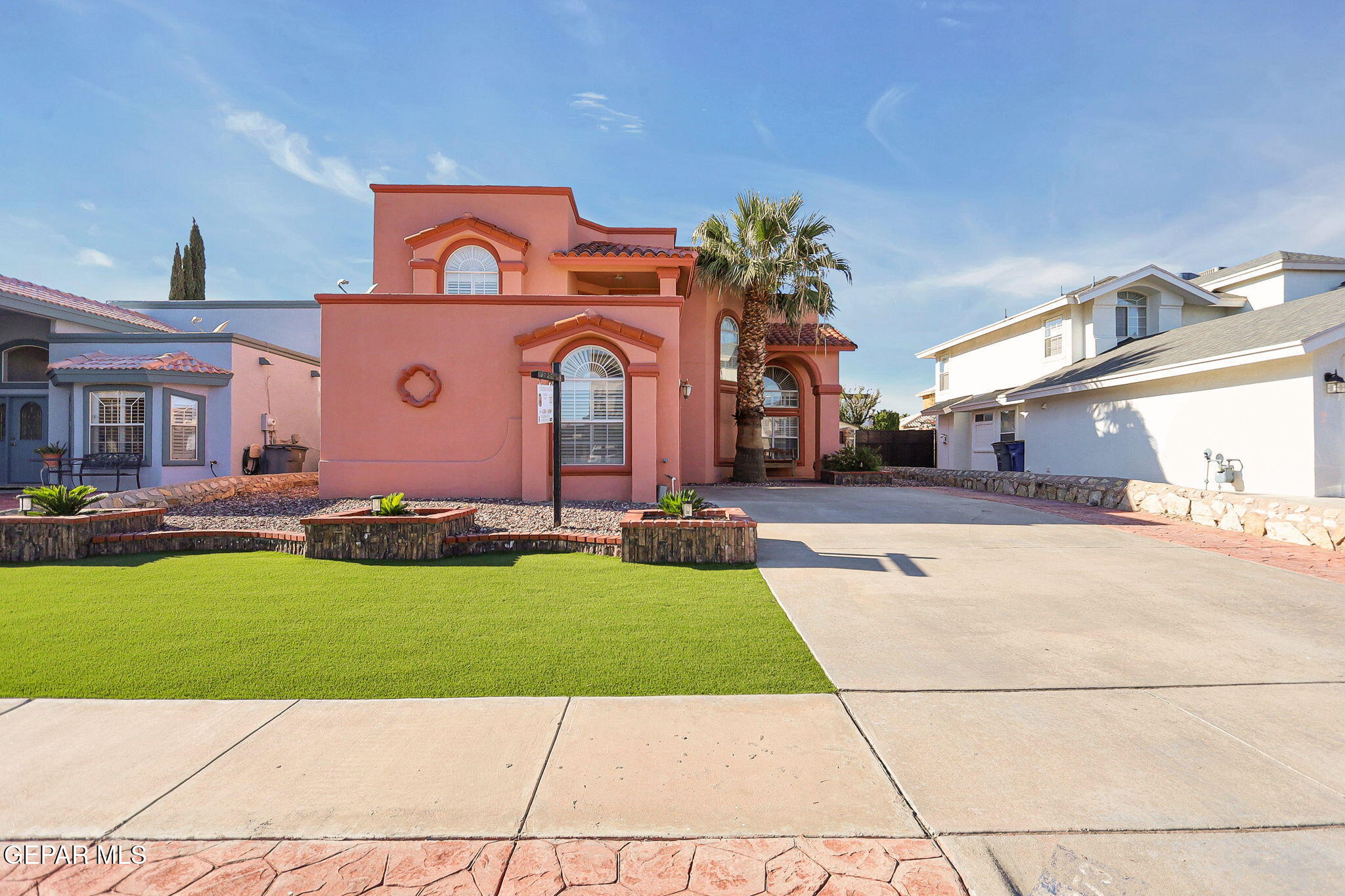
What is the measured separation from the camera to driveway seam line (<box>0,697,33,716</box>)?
3432 millimetres

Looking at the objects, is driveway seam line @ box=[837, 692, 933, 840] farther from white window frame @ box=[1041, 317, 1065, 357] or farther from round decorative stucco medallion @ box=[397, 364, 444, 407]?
white window frame @ box=[1041, 317, 1065, 357]

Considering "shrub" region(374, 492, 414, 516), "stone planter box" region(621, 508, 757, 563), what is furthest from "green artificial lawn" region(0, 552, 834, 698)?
"shrub" region(374, 492, 414, 516)

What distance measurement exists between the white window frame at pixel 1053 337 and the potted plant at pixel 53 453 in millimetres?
28129

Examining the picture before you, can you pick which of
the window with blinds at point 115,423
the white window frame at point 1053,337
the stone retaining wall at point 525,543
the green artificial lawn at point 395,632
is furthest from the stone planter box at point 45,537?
the white window frame at point 1053,337

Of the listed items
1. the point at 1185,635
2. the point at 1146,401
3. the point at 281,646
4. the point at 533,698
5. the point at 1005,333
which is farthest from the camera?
the point at 1005,333

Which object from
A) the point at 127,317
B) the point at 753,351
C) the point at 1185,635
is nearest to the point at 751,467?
the point at 753,351

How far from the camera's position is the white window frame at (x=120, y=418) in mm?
14781

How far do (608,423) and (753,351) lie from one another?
25.6 feet

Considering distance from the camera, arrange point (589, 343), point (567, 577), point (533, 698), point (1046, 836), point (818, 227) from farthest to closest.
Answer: point (818, 227) → point (589, 343) → point (567, 577) → point (533, 698) → point (1046, 836)

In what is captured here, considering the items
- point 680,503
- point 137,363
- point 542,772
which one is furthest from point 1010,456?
point 137,363

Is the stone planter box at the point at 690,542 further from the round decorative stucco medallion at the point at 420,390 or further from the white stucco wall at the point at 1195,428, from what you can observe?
the white stucco wall at the point at 1195,428

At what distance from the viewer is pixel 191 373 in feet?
48.9

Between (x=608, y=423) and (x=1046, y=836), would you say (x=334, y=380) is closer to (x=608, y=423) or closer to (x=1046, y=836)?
(x=608, y=423)

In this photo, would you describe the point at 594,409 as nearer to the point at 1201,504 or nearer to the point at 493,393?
the point at 493,393
